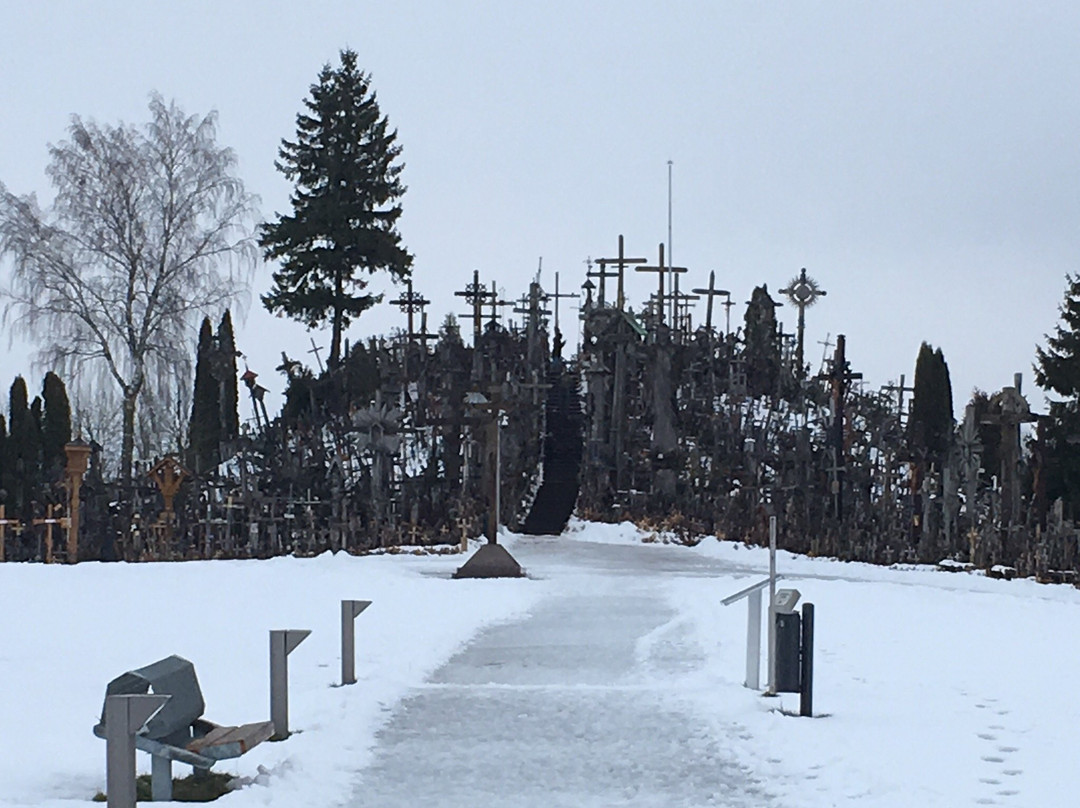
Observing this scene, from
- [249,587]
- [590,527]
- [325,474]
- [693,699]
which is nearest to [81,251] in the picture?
[325,474]

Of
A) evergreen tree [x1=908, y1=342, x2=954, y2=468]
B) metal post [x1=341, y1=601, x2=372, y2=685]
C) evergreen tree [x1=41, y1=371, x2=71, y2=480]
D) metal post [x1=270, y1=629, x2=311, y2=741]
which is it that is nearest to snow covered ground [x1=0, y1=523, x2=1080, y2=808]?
metal post [x1=270, y1=629, x2=311, y2=741]

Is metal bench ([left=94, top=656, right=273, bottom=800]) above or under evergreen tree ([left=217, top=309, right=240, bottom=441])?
under

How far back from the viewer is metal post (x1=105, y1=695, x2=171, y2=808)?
5.92 meters

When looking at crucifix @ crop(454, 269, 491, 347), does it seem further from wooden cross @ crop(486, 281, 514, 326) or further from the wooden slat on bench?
the wooden slat on bench

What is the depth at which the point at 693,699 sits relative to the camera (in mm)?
10727

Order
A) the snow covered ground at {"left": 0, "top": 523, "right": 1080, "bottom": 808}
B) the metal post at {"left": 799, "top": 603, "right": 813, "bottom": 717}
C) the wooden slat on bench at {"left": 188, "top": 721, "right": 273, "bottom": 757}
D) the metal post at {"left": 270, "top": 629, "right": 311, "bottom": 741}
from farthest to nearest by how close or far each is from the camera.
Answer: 1. the metal post at {"left": 799, "top": 603, "right": 813, "bottom": 717}
2. the metal post at {"left": 270, "top": 629, "right": 311, "bottom": 741}
3. the snow covered ground at {"left": 0, "top": 523, "right": 1080, "bottom": 808}
4. the wooden slat on bench at {"left": 188, "top": 721, "right": 273, "bottom": 757}

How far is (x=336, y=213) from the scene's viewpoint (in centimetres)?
4119

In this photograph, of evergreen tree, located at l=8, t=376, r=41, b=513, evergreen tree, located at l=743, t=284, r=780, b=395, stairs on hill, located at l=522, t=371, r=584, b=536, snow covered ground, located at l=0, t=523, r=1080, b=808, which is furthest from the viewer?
evergreen tree, located at l=743, t=284, r=780, b=395

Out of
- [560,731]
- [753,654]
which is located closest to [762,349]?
[753,654]

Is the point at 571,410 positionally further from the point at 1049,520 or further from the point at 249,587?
the point at 249,587

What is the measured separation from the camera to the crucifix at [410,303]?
137ft

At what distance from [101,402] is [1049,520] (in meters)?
24.3

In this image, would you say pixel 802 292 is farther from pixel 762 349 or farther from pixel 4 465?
pixel 4 465

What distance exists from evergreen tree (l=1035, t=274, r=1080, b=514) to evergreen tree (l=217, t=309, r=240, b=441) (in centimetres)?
1938
